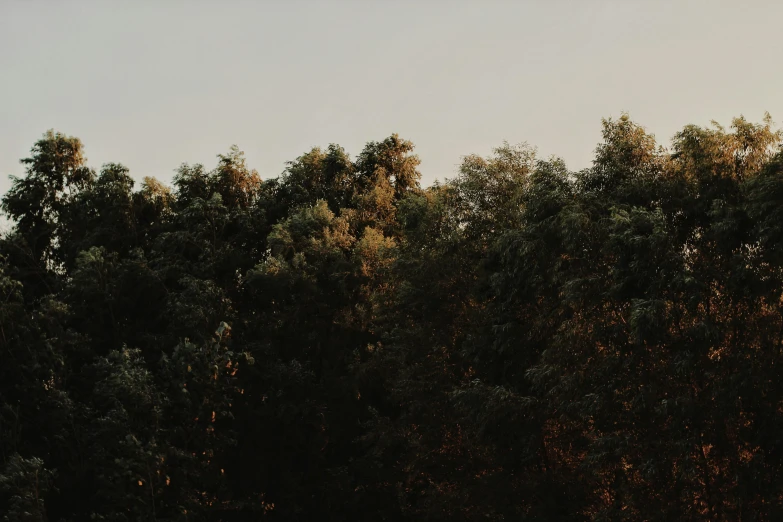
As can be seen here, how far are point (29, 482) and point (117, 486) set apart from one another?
2480 mm

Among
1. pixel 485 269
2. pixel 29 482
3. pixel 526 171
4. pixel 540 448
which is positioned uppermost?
pixel 526 171

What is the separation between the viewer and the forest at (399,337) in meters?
19.1

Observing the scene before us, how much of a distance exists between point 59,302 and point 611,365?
705 inches

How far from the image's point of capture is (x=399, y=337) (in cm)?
2727

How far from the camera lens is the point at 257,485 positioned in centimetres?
3077

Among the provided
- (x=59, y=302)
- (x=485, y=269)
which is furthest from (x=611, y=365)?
(x=59, y=302)

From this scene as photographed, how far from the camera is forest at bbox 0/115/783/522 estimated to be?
19.1 m

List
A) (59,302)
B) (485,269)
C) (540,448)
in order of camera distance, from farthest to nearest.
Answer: (59,302)
(485,269)
(540,448)

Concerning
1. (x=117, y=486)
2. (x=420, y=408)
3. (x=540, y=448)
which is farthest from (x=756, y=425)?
(x=117, y=486)

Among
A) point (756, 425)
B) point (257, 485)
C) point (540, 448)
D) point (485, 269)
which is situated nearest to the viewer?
point (756, 425)

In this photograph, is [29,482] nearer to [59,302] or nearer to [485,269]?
Answer: [59,302]

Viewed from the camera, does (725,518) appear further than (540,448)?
No

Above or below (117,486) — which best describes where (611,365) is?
above

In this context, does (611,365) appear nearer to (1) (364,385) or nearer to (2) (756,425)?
(2) (756,425)
